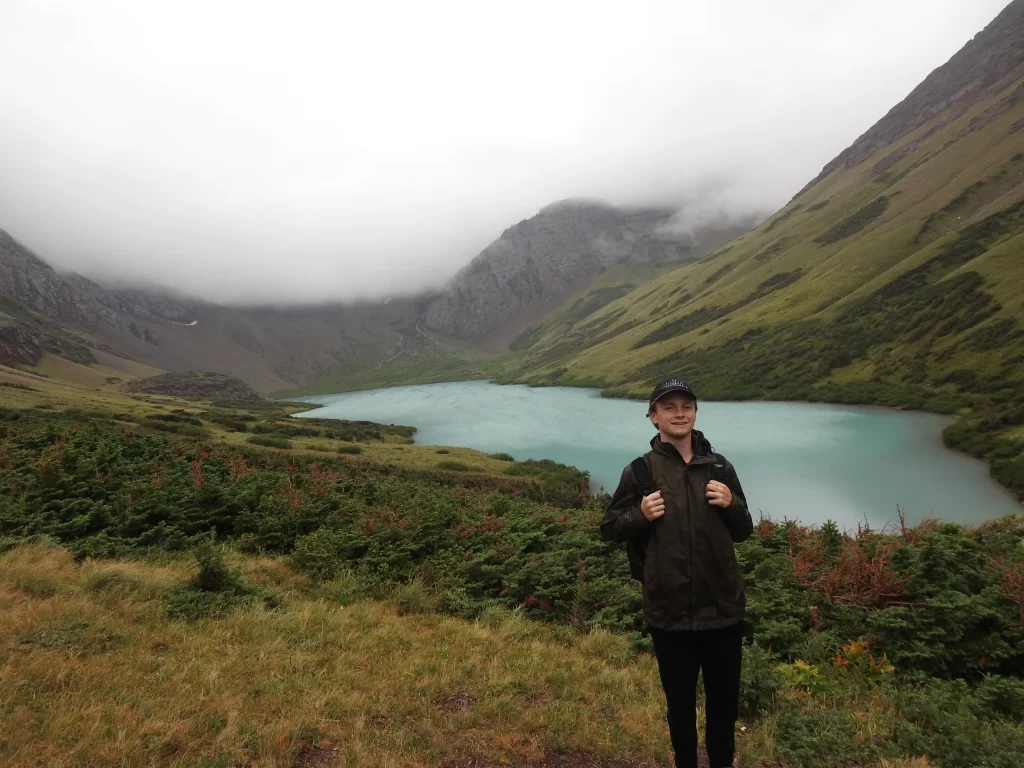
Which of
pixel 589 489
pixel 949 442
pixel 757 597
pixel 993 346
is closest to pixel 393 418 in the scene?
pixel 589 489

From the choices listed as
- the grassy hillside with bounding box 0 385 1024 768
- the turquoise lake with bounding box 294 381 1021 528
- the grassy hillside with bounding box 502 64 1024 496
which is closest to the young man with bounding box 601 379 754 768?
the grassy hillside with bounding box 0 385 1024 768

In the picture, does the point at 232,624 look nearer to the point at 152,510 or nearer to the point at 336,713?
the point at 336,713

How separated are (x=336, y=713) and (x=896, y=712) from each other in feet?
25.7

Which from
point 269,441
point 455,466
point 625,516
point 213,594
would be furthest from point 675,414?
point 269,441

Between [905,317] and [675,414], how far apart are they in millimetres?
132538

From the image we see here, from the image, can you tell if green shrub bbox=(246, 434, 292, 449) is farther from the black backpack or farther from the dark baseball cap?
the dark baseball cap

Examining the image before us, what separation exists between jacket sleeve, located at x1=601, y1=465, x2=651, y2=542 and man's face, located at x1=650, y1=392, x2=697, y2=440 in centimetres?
58

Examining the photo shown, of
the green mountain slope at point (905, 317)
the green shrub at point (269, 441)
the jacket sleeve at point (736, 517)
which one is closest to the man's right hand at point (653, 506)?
the jacket sleeve at point (736, 517)

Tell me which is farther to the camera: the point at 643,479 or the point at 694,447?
the point at 694,447

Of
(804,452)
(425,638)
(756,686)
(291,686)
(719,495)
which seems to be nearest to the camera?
(719,495)

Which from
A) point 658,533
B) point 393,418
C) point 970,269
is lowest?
point 393,418

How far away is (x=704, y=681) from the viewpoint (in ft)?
16.4

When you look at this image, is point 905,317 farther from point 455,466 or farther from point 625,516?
point 625,516

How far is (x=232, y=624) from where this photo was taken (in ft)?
29.4
